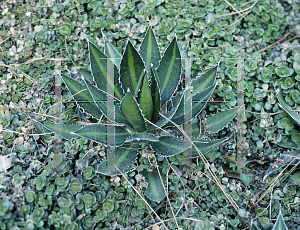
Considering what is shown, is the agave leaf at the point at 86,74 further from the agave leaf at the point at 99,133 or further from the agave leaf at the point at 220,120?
the agave leaf at the point at 220,120

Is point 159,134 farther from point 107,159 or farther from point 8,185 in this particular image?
point 8,185

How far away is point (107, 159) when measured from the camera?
4.86 ft

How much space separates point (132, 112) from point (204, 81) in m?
0.56

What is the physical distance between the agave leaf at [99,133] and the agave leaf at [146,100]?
0.54ft

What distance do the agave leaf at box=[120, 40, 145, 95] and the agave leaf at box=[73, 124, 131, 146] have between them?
0.80 feet

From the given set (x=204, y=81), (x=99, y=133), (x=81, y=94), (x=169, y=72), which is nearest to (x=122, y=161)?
(x=99, y=133)

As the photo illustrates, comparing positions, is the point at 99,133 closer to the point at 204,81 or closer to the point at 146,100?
the point at 146,100

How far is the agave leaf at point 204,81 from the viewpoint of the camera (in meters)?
1.60

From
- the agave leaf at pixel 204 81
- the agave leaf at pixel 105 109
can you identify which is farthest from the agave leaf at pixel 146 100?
Result: the agave leaf at pixel 204 81

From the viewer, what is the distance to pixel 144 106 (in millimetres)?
1391

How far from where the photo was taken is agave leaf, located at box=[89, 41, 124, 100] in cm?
150

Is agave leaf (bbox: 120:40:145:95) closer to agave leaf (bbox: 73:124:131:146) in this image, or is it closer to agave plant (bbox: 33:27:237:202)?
agave plant (bbox: 33:27:237:202)

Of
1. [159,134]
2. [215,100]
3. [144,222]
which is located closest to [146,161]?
[159,134]

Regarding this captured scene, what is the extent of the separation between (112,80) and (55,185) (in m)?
0.64
